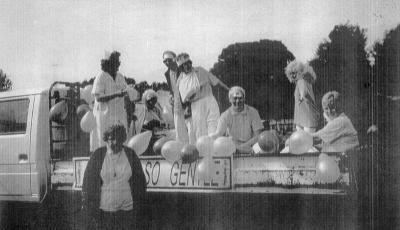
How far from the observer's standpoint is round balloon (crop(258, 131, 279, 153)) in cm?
454

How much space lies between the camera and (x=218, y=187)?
15.5ft

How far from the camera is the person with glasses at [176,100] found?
16.6 feet

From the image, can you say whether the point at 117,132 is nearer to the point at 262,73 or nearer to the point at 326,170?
the point at 262,73

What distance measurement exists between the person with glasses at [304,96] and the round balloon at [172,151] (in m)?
1.00

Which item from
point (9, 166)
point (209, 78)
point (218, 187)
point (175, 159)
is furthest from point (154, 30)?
point (9, 166)

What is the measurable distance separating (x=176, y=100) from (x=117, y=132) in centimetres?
60

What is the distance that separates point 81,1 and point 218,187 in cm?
206

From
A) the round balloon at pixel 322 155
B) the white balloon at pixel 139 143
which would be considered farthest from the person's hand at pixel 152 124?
the round balloon at pixel 322 155

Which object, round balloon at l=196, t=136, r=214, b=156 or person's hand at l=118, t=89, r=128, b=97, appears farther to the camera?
person's hand at l=118, t=89, r=128, b=97

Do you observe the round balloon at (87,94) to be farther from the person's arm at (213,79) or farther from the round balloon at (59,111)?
the person's arm at (213,79)

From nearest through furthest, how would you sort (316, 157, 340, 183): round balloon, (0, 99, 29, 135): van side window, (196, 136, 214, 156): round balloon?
(316, 157, 340, 183): round balloon < (196, 136, 214, 156): round balloon < (0, 99, 29, 135): van side window

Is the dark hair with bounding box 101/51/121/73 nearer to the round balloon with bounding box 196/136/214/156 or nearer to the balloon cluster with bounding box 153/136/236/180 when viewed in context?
the balloon cluster with bounding box 153/136/236/180

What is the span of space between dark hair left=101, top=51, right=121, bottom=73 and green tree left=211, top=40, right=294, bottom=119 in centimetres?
102

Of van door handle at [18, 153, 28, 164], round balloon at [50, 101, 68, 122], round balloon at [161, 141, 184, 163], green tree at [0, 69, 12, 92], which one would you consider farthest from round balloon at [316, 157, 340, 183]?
green tree at [0, 69, 12, 92]
